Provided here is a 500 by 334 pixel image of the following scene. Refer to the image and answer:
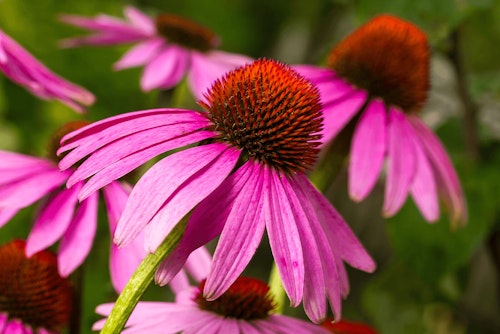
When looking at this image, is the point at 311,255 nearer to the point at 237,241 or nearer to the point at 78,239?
the point at 237,241

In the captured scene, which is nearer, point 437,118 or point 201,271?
point 201,271

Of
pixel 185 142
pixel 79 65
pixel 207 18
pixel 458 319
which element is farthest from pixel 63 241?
pixel 207 18

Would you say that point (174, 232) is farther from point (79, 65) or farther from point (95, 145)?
point (79, 65)

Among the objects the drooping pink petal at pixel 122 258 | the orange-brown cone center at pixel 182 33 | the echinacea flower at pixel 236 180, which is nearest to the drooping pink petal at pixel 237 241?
the echinacea flower at pixel 236 180

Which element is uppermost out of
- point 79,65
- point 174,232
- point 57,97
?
point 79,65

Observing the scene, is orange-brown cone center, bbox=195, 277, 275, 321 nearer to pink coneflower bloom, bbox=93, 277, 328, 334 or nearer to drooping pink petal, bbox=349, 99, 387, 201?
pink coneflower bloom, bbox=93, 277, 328, 334

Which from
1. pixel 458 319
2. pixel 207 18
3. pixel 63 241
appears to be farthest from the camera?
pixel 207 18
